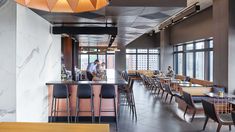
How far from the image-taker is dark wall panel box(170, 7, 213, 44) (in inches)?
406

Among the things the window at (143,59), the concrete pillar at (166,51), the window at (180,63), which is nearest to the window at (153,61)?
the window at (143,59)

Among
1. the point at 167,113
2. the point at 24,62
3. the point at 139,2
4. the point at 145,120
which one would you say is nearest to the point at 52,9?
the point at 24,62

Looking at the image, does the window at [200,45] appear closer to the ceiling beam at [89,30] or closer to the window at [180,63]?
the window at [180,63]

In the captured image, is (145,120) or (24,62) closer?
(24,62)

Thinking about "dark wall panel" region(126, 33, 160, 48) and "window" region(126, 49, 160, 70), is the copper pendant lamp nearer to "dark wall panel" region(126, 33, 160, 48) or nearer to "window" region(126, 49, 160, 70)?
"dark wall panel" region(126, 33, 160, 48)

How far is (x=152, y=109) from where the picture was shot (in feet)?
25.8

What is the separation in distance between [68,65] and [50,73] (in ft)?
17.5

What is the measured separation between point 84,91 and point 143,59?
49.9ft

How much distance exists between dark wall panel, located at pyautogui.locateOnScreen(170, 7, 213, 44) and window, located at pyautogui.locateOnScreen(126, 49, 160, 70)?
4.85 meters

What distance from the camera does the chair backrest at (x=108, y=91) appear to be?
555 centimetres

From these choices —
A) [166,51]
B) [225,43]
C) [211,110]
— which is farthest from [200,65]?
[211,110]

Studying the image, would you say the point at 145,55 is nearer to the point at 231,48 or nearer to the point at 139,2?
the point at 231,48

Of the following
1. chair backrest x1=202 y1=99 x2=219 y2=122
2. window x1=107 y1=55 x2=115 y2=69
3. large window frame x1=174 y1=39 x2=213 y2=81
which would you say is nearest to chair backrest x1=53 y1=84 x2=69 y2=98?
chair backrest x1=202 y1=99 x2=219 y2=122

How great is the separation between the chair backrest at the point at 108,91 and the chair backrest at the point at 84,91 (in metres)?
0.29
